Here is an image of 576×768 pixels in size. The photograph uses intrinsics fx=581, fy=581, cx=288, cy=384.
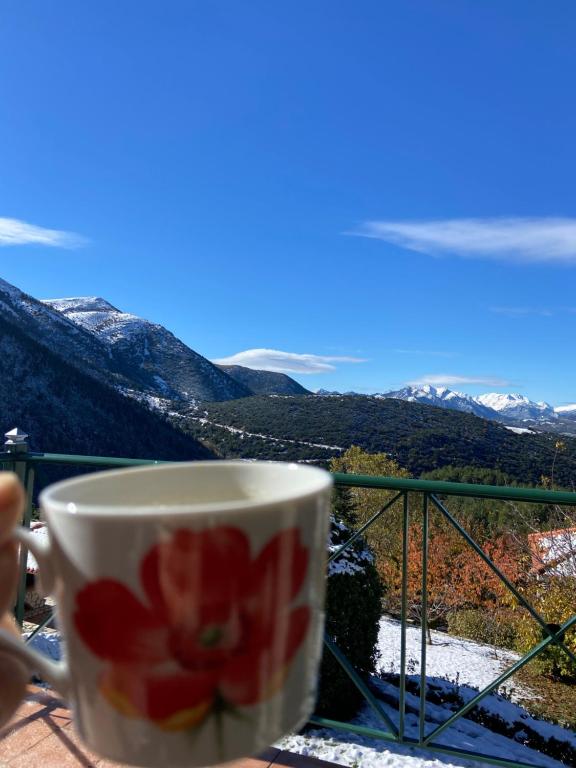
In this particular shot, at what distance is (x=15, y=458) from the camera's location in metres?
2.18

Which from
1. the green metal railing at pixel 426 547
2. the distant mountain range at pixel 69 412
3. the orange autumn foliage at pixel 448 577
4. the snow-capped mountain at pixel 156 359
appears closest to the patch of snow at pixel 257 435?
the distant mountain range at pixel 69 412

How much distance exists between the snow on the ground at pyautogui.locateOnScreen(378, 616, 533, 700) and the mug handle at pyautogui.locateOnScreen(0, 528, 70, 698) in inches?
376

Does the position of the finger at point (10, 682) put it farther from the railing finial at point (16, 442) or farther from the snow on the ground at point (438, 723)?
the railing finial at point (16, 442)

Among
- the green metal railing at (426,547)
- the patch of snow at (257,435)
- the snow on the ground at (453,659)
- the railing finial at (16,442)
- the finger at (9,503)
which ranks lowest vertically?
the snow on the ground at (453,659)

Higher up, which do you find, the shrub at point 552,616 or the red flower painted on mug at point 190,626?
the red flower painted on mug at point 190,626

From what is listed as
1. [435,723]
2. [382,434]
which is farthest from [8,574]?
[382,434]

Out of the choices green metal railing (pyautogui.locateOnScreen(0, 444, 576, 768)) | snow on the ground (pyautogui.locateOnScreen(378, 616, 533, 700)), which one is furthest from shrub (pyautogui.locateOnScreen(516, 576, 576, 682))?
green metal railing (pyautogui.locateOnScreen(0, 444, 576, 768))

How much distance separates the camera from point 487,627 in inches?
580

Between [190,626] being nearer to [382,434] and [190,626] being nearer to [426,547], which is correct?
[426,547]

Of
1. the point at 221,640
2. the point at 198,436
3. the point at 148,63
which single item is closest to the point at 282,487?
the point at 221,640

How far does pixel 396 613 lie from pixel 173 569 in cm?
1822

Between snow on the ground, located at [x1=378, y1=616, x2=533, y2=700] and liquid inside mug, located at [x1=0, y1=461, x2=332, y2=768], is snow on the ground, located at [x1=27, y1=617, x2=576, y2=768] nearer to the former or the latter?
snow on the ground, located at [x1=378, y1=616, x2=533, y2=700]

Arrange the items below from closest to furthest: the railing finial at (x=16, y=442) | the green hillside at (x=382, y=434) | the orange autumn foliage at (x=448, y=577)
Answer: the railing finial at (x=16, y=442) < the orange autumn foliage at (x=448, y=577) < the green hillside at (x=382, y=434)

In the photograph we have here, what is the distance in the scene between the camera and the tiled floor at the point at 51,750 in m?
1.56
